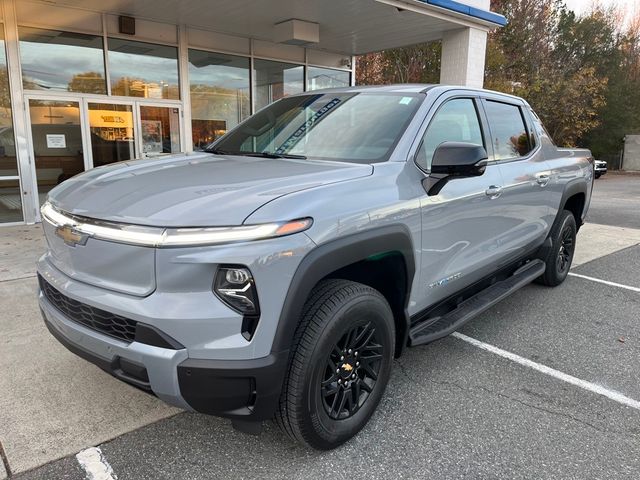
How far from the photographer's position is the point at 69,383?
10.6 feet

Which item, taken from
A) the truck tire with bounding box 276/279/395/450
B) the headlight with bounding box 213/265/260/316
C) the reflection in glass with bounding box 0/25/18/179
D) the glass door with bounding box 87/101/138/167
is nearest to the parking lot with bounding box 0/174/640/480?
the truck tire with bounding box 276/279/395/450

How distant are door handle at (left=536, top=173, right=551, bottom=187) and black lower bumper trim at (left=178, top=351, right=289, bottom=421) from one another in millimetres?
3140

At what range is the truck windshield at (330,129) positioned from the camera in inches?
119

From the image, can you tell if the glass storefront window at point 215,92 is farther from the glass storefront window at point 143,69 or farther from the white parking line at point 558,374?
the white parking line at point 558,374

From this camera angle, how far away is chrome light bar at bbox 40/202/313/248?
201 centimetres

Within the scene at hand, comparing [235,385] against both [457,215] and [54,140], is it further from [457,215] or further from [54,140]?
[54,140]

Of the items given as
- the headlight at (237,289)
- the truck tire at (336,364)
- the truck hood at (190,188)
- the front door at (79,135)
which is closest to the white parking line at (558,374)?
the truck tire at (336,364)

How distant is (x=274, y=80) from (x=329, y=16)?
2.63 m

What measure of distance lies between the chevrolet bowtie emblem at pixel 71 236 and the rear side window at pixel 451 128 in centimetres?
183

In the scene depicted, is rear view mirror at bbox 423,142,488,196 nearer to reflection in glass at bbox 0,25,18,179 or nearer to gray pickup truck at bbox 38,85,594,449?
gray pickup truck at bbox 38,85,594,449

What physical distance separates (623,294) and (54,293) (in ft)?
17.7

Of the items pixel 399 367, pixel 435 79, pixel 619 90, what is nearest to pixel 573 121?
pixel 619 90

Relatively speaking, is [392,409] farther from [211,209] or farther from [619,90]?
[619,90]

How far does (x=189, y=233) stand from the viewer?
201 cm
